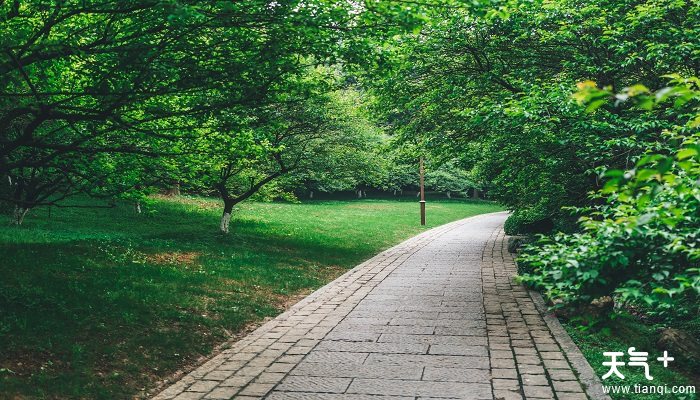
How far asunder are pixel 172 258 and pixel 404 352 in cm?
713

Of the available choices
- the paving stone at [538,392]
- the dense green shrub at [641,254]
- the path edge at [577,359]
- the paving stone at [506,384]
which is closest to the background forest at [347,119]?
the dense green shrub at [641,254]

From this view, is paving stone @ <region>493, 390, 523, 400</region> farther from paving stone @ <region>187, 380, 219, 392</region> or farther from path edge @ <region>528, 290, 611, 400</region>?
paving stone @ <region>187, 380, 219, 392</region>

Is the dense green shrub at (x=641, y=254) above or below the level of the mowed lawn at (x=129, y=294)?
above

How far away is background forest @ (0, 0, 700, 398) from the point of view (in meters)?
3.72

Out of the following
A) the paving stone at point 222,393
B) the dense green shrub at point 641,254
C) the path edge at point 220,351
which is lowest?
the path edge at point 220,351

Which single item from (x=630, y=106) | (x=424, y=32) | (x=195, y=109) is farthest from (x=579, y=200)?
(x=195, y=109)

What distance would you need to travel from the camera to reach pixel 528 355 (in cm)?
616

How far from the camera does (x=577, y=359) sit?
598 centimetres

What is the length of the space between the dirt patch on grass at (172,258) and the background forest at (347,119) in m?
0.15

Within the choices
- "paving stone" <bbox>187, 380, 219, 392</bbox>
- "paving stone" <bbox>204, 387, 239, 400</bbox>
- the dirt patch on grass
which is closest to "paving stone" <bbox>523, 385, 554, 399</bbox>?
"paving stone" <bbox>204, 387, 239, 400</bbox>

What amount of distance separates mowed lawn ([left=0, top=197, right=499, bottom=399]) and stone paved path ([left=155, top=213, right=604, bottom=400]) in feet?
2.16

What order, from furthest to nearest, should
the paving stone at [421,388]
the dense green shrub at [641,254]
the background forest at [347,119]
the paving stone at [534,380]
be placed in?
the paving stone at [534,380]
the paving stone at [421,388]
the background forest at [347,119]
the dense green shrub at [641,254]

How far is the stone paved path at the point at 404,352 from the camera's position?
5.19m

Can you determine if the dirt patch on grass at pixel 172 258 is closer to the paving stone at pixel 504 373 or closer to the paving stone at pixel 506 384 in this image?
the paving stone at pixel 504 373
